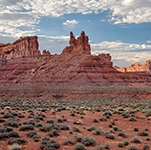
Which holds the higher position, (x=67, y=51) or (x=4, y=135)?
(x=67, y=51)

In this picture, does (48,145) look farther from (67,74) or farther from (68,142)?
(67,74)

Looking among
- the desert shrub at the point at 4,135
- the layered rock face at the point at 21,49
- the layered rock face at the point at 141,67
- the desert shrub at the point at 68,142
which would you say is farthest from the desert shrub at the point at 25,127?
the layered rock face at the point at 141,67

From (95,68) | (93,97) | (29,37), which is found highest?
(29,37)

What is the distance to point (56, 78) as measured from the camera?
266ft

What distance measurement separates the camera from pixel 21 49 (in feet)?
395

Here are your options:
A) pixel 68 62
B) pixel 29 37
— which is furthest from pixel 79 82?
pixel 29 37

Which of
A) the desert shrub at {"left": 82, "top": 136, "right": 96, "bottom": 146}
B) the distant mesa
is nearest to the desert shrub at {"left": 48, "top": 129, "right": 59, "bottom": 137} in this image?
the desert shrub at {"left": 82, "top": 136, "right": 96, "bottom": 146}

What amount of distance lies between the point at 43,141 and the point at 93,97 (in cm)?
4222

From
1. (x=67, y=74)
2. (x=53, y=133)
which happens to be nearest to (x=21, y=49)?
(x=67, y=74)

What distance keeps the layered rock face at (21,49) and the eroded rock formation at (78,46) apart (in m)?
18.5

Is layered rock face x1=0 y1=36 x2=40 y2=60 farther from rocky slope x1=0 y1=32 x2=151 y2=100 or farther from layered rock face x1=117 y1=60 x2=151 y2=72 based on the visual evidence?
layered rock face x1=117 y1=60 x2=151 y2=72

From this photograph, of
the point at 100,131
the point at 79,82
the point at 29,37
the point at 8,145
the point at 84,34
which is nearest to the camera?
the point at 8,145

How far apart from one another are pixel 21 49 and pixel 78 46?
101ft

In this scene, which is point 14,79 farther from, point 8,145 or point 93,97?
point 8,145
